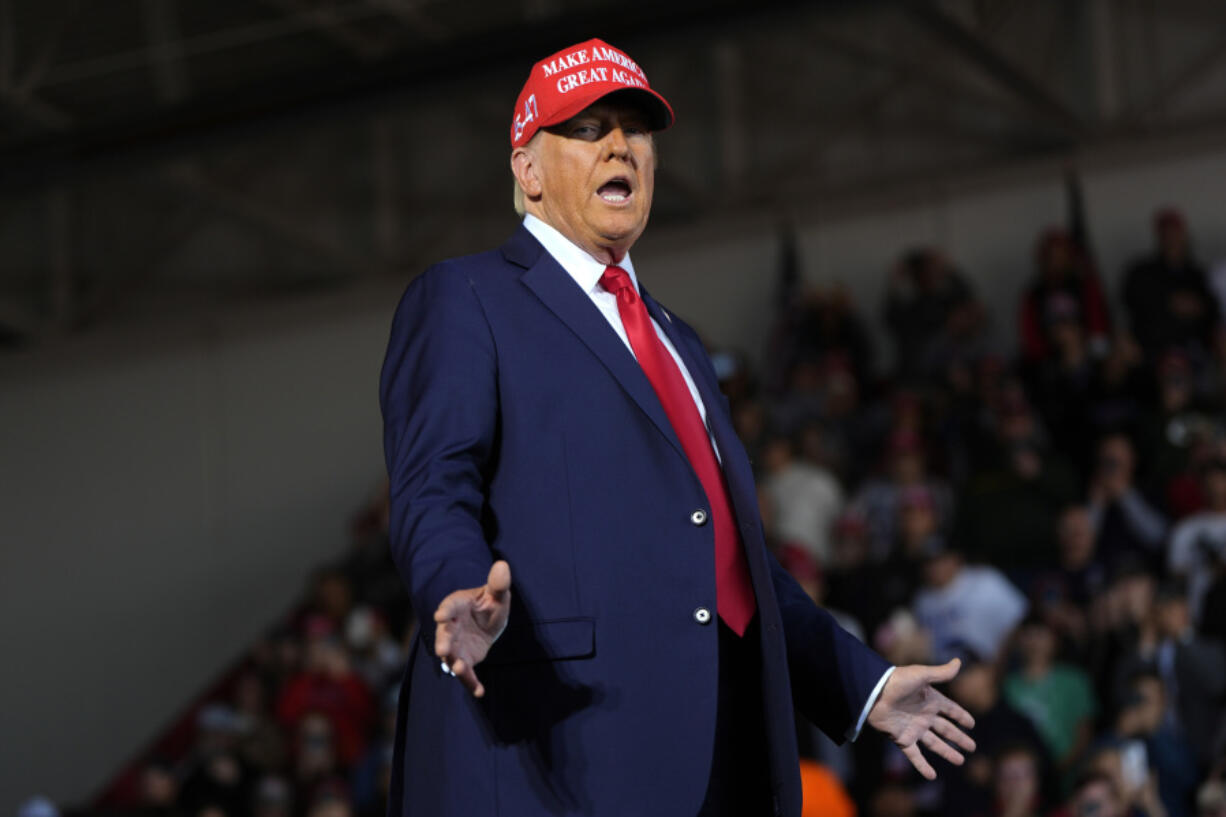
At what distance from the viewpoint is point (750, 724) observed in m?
1.68

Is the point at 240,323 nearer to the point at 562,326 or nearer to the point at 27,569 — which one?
the point at 27,569

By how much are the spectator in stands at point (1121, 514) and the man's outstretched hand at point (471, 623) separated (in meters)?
5.05

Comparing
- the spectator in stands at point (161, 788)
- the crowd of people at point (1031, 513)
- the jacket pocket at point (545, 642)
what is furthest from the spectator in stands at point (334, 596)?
the jacket pocket at point (545, 642)

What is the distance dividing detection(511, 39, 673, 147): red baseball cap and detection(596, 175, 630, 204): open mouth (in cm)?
9

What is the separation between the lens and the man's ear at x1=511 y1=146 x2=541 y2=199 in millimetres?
1812

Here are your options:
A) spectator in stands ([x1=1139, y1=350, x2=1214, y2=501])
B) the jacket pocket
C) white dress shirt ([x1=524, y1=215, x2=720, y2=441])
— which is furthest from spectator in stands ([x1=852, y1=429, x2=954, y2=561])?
the jacket pocket

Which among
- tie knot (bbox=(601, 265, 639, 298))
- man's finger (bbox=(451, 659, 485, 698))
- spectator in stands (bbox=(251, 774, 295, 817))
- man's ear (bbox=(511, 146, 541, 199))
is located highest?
man's ear (bbox=(511, 146, 541, 199))

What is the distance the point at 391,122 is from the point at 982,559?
5.75 m

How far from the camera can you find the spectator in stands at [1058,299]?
26.2 ft

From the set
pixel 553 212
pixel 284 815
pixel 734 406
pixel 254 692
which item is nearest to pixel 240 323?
pixel 254 692

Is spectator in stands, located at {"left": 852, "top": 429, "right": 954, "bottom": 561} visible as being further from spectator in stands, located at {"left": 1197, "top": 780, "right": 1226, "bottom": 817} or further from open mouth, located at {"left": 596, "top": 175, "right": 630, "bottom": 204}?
open mouth, located at {"left": 596, "top": 175, "right": 630, "bottom": 204}

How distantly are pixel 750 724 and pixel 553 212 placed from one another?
2.02ft

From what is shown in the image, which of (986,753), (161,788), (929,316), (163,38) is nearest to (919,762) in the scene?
(986,753)

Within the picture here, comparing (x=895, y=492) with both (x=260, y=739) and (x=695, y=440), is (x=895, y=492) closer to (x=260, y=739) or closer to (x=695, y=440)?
(x=260, y=739)
